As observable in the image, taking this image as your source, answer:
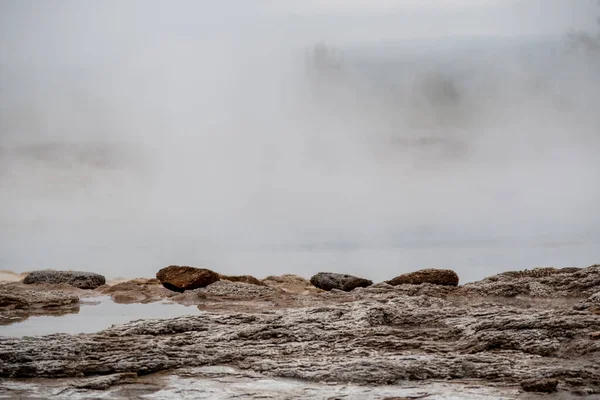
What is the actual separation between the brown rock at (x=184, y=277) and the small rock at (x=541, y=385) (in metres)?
8.33

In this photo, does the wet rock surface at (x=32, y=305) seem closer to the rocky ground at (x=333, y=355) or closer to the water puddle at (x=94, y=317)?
the water puddle at (x=94, y=317)

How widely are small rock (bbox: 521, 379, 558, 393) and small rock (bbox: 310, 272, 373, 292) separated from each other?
291 inches

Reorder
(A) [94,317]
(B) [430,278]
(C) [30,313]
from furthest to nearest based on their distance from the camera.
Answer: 1. (B) [430,278]
2. (C) [30,313]
3. (A) [94,317]

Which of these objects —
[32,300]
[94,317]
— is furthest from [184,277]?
[94,317]

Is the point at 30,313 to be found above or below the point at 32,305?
below

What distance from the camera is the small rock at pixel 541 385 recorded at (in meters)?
4.68

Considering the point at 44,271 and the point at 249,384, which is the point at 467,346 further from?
the point at 44,271

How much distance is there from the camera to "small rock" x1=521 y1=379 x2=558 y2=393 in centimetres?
468

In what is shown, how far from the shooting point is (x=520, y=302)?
9.29m

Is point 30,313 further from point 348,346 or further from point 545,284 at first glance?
point 545,284

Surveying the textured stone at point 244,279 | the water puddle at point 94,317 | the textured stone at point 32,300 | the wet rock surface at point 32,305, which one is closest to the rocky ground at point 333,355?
the water puddle at point 94,317

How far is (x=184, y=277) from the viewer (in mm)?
12383

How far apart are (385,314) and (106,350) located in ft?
9.99

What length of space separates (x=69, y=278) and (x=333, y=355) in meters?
9.77
